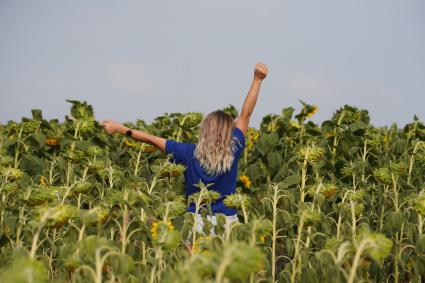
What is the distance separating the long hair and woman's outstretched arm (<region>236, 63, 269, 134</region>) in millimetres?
321

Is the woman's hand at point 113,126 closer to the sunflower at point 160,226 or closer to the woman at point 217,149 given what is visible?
the woman at point 217,149

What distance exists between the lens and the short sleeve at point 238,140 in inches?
176

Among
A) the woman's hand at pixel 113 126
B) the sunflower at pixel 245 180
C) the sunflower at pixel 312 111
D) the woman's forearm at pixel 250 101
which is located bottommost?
the woman's hand at pixel 113 126

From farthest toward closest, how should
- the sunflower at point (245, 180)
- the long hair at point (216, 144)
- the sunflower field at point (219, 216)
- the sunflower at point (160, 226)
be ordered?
the sunflower at point (245, 180) → the long hair at point (216, 144) → the sunflower at point (160, 226) → the sunflower field at point (219, 216)

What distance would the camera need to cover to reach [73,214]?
2.81m

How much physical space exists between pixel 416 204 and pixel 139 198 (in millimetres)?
1568

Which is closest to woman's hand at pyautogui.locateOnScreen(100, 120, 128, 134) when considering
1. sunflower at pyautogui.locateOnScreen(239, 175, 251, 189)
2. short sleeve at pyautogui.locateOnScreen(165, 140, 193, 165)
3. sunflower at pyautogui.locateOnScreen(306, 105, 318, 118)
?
short sleeve at pyautogui.locateOnScreen(165, 140, 193, 165)

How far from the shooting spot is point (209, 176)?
14.6 feet

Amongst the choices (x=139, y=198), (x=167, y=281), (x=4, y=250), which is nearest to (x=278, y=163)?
(x=4, y=250)

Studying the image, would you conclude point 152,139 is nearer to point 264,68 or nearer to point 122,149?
point 264,68

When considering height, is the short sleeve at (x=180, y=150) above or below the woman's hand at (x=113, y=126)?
below

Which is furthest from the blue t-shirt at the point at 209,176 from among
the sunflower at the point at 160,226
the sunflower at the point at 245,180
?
the sunflower at the point at 245,180

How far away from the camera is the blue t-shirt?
14.5ft

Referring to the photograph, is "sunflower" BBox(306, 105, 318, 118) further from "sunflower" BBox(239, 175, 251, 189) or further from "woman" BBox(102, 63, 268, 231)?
"woman" BBox(102, 63, 268, 231)
